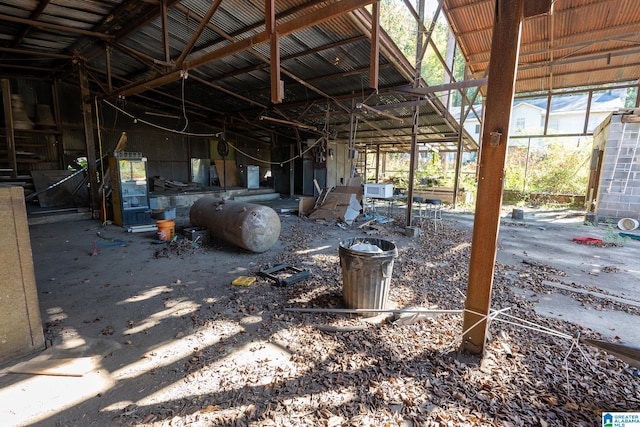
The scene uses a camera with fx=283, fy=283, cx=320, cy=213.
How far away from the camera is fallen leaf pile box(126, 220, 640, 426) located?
6.82 ft

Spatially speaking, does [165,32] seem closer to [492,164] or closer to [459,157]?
[492,164]

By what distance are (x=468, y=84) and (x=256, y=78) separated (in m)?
6.31

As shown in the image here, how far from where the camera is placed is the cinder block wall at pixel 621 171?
859 cm

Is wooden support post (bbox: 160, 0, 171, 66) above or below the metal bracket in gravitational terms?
above

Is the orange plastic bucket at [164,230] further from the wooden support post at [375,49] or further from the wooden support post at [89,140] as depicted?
the wooden support post at [375,49]

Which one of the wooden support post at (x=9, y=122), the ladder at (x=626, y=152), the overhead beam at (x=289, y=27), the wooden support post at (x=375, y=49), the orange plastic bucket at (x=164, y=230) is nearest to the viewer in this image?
the overhead beam at (x=289, y=27)

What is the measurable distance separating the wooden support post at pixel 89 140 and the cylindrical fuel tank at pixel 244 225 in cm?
496

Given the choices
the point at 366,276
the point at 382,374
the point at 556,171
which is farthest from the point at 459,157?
the point at 382,374

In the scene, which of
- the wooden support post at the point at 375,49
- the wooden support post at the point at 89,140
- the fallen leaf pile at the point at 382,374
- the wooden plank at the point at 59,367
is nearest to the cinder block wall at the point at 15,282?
the wooden plank at the point at 59,367

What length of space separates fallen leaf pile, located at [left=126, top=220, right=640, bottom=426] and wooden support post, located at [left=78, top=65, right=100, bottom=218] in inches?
304

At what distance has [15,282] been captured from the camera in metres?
2.55

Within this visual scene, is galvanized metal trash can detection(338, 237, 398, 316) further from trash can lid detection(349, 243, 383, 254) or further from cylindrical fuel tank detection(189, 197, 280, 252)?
cylindrical fuel tank detection(189, 197, 280, 252)

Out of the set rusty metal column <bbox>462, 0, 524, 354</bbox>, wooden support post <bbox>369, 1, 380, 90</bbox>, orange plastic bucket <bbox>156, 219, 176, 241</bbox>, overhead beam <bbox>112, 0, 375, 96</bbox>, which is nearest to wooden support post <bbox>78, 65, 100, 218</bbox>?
orange plastic bucket <bbox>156, 219, 176, 241</bbox>

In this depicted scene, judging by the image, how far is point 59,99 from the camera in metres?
10.4
